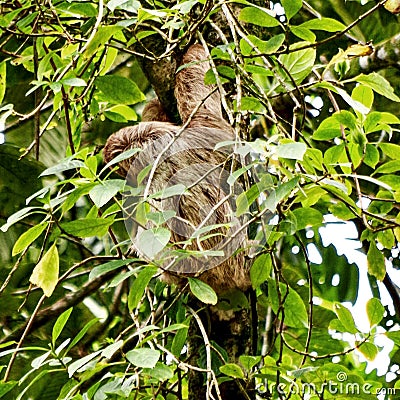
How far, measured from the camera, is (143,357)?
1.45 m

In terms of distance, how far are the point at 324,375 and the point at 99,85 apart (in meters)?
1.08

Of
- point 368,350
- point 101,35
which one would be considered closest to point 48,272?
point 101,35

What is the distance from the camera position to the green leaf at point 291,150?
1353 mm

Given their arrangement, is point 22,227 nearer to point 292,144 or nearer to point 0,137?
point 0,137

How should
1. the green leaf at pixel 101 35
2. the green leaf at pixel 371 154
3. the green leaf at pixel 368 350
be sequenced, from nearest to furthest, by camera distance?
the green leaf at pixel 101 35, the green leaf at pixel 371 154, the green leaf at pixel 368 350

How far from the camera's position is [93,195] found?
148cm

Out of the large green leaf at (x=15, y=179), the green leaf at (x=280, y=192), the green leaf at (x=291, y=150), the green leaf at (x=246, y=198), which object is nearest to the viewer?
the green leaf at (x=291, y=150)

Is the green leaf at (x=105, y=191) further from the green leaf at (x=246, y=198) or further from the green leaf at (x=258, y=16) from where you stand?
the green leaf at (x=258, y=16)

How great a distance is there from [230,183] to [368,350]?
80cm

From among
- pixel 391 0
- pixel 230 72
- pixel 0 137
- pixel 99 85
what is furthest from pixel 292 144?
pixel 0 137

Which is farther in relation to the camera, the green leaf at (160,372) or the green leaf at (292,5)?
the green leaf at (292,5)

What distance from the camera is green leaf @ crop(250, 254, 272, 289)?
1875mm

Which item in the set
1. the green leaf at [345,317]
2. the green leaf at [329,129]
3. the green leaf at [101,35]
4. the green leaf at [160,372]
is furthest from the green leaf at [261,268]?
the green leaf at [101,35]

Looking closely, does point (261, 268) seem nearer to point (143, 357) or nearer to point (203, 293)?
point (203, 293)
